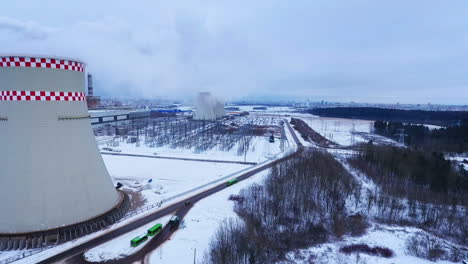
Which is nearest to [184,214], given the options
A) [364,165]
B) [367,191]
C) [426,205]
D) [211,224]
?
[211,224]

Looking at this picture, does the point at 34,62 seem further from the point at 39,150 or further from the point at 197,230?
the point at 197,230

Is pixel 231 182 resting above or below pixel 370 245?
above

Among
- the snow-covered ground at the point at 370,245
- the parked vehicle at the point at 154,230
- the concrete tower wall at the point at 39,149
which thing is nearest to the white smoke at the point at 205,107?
the parked vehicle at the point at 154,230

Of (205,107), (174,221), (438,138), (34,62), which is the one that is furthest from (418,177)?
(205,107)

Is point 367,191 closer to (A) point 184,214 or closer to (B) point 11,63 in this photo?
(A) point 184,214

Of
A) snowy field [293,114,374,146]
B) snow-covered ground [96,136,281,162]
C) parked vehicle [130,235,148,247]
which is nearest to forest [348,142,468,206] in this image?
snow-covered ground [96,136,281,162]

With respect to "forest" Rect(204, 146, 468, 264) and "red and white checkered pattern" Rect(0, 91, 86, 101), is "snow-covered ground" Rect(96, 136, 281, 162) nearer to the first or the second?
"forest" Rect(204, 146, 468, 264)

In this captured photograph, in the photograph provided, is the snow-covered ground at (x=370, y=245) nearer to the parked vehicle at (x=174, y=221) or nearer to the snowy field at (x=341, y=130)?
the parked vehicle at (x=174, y=221)
